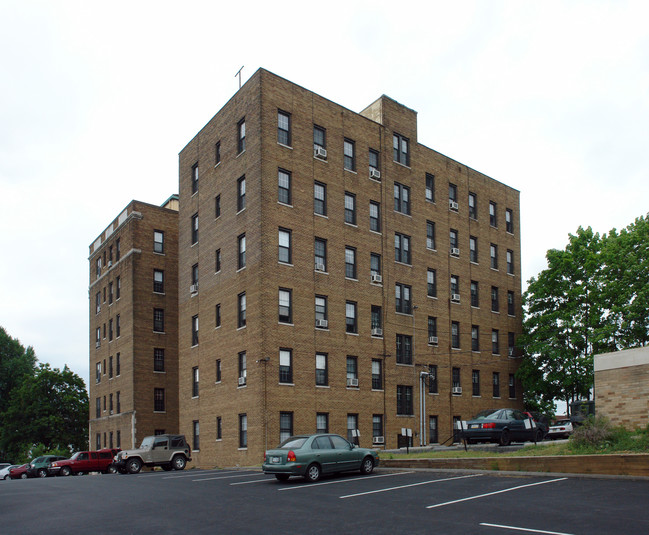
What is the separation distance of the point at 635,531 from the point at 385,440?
28.1m

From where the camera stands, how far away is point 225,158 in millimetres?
39812

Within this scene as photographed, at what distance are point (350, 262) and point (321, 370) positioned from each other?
6.64 meters

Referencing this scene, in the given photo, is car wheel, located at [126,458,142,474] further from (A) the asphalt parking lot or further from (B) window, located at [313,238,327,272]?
(B) window, located at [313,238,327,272]

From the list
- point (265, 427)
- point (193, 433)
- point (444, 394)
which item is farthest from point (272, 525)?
point (444, 394)

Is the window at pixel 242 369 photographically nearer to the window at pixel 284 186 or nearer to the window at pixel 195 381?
the window at pixel 195 381

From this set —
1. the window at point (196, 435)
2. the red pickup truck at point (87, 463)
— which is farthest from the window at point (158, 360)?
the window at point (196, 435)

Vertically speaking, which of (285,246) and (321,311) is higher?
(285,246)

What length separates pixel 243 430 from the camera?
35219mm

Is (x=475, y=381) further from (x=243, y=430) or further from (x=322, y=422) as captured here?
(x=243, y=430)

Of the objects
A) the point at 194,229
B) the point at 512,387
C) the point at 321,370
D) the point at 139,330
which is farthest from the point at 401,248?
the point at 139,330

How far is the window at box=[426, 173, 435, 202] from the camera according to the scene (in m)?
45.8

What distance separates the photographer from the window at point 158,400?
49906 millimetres

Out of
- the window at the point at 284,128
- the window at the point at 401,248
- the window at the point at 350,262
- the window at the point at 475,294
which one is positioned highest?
the window at the point at 284,128

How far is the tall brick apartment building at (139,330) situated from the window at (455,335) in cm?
2051
